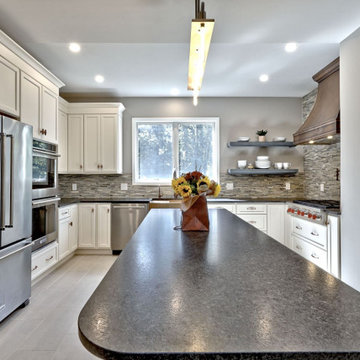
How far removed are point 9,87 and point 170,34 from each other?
1.56 metres

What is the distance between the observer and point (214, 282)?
83 cm

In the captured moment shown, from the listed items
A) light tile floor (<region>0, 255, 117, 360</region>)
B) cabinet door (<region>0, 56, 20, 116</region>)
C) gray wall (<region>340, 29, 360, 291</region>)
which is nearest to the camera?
light tile floor (<region>0, 255, 117, 360</region>)

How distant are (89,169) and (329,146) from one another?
376 centimetres

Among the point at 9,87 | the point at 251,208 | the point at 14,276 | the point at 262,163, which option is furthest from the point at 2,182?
the point at 262,163

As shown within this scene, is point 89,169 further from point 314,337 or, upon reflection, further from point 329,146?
point 314,337

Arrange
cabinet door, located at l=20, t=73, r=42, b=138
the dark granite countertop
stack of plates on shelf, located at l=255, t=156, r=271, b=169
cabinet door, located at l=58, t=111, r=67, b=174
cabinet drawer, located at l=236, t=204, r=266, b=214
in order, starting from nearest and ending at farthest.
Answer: the dark granite countertop → cabinet door, located at l=20, t=73, r=42, b=138 → cabinet drawer, located at l=236, t=204, r=266, b=214 → cabinet door, located at l=58, t=111, r=67, b=174 → stack of plates on shelf, located at l=255, t=156, r=271, b=169

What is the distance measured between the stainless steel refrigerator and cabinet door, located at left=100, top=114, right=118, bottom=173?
6.42 ft

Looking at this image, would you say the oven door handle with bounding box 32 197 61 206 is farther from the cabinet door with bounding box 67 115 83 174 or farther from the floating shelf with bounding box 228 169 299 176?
the floating shelf with bounding box 228 169 299 176

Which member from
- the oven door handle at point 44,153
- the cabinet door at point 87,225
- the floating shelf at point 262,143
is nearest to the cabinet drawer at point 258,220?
the floating shelf at point 262,143

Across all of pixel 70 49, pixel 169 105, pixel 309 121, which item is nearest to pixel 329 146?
pixel 309 121

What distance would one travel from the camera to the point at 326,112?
323 centimetres

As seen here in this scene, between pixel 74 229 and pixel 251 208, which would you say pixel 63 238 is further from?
pixel 251 208

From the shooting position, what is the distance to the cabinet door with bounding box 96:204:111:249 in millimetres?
4375

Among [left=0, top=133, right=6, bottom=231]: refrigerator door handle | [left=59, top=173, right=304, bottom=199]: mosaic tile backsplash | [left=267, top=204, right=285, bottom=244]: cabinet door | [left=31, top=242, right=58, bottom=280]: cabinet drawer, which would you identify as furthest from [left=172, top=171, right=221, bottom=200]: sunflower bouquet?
[left=59, top=173, right=304, bottom=199]: mosaic tile backsplash
